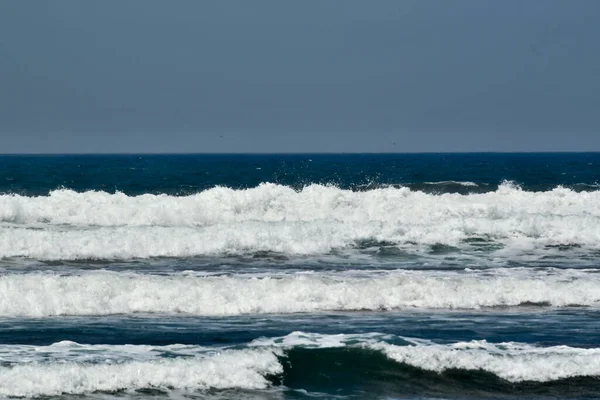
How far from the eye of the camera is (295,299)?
16047mm

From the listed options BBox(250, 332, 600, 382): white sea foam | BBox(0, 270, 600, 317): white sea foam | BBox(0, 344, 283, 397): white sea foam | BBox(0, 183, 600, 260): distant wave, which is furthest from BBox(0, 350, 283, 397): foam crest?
BBox(0, 183, 600, 260): distant wave

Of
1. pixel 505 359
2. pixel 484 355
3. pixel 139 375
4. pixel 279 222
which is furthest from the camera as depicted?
pixel 279 222

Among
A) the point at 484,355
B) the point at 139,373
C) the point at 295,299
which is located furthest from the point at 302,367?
the point at 295,299

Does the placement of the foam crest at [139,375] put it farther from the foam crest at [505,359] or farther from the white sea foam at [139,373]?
the foam crest at [505,359]

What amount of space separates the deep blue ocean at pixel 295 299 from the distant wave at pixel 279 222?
67mm

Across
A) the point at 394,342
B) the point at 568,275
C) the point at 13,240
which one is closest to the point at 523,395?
the point at 394,342

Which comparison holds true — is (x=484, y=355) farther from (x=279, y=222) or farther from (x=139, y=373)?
(x=279, y=222)

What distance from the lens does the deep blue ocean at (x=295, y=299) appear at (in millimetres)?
11125

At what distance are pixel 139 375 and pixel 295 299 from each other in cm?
559

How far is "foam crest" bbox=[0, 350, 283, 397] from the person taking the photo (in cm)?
1045

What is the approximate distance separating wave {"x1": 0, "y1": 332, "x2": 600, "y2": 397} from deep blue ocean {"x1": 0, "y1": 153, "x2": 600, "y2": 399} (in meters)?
0.03

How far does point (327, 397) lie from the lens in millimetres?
10898

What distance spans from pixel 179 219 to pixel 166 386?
16.2 meters

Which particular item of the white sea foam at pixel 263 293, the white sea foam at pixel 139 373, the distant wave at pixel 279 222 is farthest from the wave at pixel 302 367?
the distant wave at pixel 279 222
